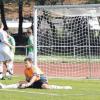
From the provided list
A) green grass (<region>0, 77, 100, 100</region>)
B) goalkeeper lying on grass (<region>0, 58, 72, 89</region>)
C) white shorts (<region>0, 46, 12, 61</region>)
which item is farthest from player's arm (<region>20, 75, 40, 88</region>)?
white shorts (<region>0, 46, 12, 61</region>)

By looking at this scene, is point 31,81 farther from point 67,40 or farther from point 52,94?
point 67,40

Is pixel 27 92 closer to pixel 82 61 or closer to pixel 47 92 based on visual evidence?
pixel 47 92

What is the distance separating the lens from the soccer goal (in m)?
21.2

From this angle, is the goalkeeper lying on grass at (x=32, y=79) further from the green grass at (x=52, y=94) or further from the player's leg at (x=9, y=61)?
the player's leg at (x=9, y=61)

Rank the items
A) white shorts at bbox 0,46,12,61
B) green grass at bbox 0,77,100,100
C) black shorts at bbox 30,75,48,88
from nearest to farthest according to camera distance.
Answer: green grass at bbox 0,77,100,100 → black shorts at bbox 30,75,48,88 → white shorts at bbox 0,46,12,61

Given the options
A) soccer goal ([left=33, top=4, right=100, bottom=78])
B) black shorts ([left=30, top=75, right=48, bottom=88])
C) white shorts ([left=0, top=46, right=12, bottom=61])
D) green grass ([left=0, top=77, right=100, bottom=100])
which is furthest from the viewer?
soccer goal ([left=33, top=4, right=100, bottom=78])

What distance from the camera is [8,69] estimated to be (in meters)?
18.9

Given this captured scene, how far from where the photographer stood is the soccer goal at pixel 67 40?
2122cm

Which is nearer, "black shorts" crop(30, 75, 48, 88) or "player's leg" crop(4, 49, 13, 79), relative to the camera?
"black shorts" crop(30, 75, 48, 88)

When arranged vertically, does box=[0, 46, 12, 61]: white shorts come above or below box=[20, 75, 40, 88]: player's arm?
above

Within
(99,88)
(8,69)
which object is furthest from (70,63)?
(99,88)

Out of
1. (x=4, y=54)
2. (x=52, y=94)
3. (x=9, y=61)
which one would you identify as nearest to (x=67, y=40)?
(x=9, y=61)

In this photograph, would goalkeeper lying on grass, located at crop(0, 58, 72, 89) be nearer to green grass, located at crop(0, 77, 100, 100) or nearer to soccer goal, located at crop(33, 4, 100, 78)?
green grass, located at crop(0, 77, 100, 100)

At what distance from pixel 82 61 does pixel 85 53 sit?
4.23 ft
